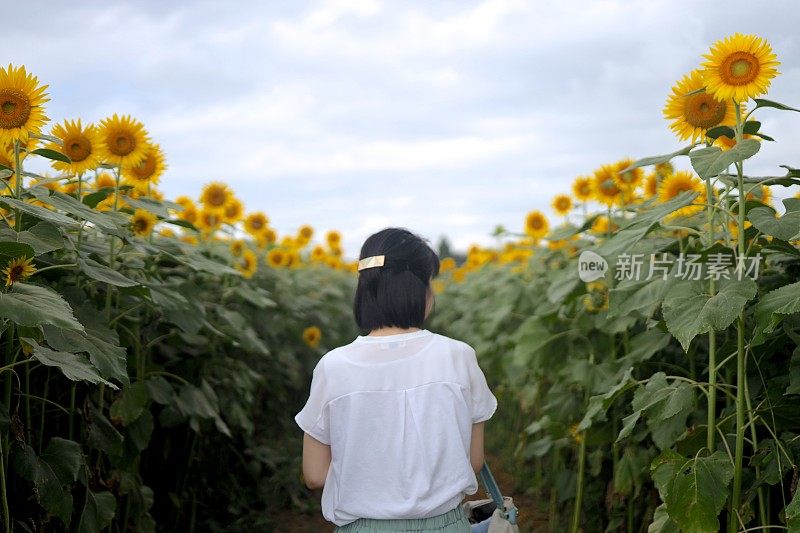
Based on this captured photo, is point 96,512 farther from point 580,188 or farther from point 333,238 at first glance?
point 333,238

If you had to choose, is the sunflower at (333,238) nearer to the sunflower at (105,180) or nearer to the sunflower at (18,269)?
the sunflower at (105,180)

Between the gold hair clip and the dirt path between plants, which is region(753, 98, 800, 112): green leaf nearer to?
the gold hair clip

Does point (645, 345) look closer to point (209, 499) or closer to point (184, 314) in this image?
point (184, 314)

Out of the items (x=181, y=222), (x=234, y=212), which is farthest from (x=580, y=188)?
(x=181, y=222)

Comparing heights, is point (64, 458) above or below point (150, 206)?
below

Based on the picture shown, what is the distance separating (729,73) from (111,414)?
7.82 feet

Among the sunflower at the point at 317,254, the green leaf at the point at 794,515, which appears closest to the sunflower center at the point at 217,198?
the green leaf at the point at 794,515

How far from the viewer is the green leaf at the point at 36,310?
2.13 meters

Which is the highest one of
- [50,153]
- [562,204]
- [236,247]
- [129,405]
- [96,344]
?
[562,204]

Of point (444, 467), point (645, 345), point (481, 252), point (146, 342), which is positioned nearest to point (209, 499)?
point (146, 342)

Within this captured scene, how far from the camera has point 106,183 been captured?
4.16 metres

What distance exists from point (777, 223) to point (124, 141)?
8.03 ft

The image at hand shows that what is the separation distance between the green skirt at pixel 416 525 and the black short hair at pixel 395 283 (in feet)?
1.61

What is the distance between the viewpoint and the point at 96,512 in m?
3.07
